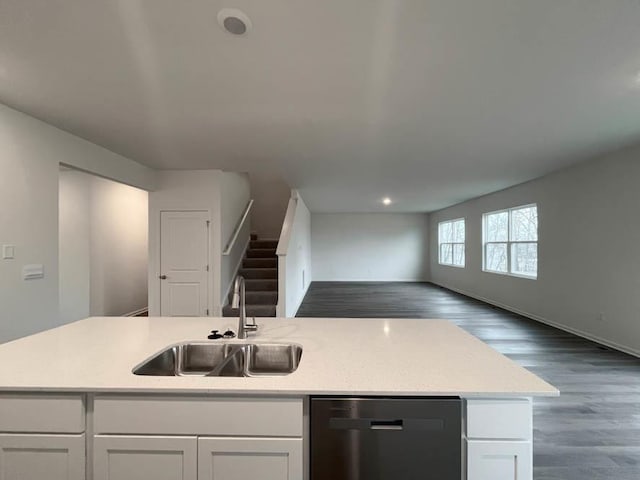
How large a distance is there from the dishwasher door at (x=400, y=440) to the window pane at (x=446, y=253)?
28.9ft

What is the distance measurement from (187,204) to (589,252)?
19.0ft

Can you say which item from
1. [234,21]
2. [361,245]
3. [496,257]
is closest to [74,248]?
[234,21]

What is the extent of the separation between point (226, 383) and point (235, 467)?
28 centimetres

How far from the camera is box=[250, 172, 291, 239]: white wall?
8.45 metres

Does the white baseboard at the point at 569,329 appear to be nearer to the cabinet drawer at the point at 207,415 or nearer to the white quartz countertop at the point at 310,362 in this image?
the white quartz countertop at the point at 310,362

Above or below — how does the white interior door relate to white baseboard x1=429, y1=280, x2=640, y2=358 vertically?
above

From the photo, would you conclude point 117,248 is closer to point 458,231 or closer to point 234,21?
point 234,21

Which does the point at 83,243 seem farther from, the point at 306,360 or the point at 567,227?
the point at 567,227

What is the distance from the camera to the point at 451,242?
30.1ft

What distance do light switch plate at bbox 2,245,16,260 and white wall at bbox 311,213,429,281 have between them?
26.3 feet

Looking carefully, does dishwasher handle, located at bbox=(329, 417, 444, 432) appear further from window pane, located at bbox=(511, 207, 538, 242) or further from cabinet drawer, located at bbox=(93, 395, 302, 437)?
window pane, located at bbox=(511, 207, 538, 242)

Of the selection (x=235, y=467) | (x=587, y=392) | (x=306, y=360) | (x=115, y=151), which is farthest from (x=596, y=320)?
(x=115, y=151)

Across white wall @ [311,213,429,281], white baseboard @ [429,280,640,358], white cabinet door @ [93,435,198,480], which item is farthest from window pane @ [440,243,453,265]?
white cabinet door @ [93,435,198,480]

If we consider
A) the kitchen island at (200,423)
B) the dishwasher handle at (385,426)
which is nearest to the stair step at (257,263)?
the kitchen island at (200,423)
